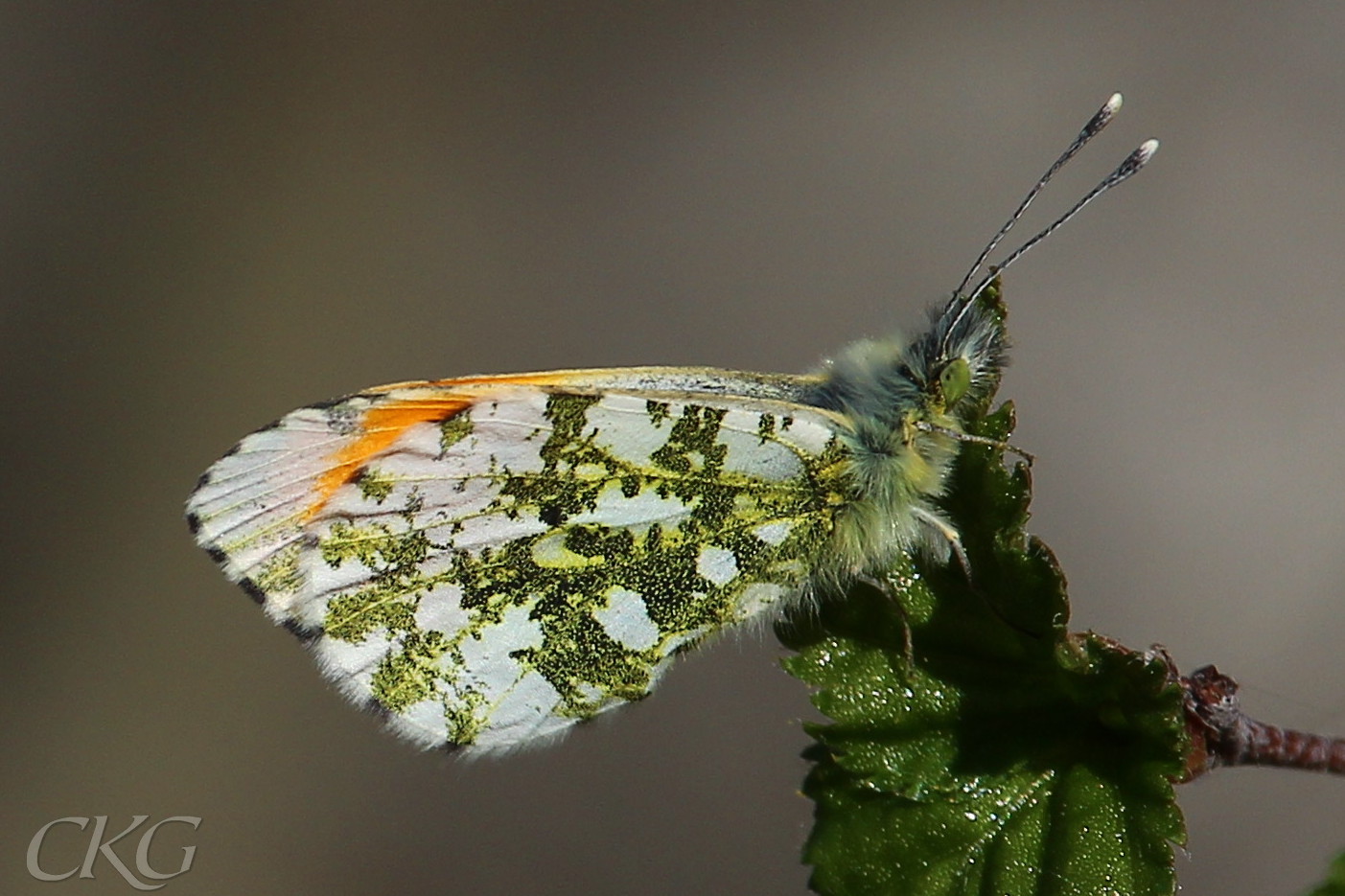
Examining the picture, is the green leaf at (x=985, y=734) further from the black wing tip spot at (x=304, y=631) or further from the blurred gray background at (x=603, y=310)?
the blurred gray background at (x=603, y=310)

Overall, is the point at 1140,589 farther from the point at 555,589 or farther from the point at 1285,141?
the point at 555,589

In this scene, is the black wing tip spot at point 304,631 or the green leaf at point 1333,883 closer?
the green leaf at point 1333,883

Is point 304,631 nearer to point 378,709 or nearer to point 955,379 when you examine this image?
point 378,709

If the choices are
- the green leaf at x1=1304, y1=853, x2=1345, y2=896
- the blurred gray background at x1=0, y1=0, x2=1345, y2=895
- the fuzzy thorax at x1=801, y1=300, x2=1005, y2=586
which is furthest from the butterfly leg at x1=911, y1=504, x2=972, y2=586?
the blurred gray background at x1=0, y1=0, x2=1345, y2=895

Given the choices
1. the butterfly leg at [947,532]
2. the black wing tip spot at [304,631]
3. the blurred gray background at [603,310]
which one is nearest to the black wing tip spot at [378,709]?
the black wing tip spot at [304,631]

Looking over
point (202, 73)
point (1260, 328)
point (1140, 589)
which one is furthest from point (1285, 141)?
point (202, 73)

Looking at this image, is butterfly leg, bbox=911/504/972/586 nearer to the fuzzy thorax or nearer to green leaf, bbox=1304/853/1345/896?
the fuzzy thorax
